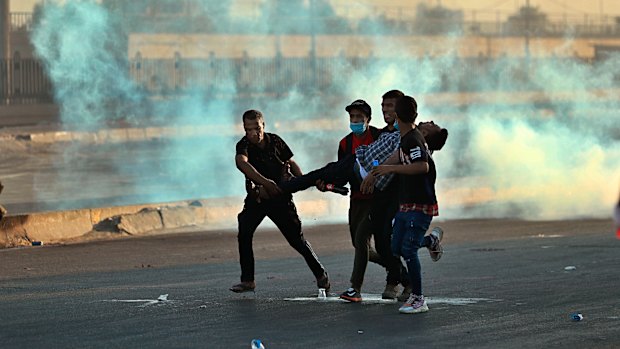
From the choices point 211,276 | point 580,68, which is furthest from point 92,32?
point 211,276

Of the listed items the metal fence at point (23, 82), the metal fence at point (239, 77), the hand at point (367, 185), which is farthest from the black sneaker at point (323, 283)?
the metal fence at point (23, 82)

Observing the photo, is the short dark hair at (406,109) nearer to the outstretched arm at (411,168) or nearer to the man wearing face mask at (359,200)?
the outstretched arm at (411,168)

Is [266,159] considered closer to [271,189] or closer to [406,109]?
[271,189]

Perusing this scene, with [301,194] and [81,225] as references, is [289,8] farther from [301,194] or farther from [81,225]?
[81,225]

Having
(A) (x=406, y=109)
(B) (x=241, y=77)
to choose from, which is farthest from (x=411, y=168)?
(B) (x=241, y=77)

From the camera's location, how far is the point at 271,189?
10.2m

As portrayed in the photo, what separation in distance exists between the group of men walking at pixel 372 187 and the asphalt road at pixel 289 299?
297 mm

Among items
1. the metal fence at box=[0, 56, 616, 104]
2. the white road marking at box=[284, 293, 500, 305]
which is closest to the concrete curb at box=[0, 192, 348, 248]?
the white road marking at box=[284, 293, 500, 305]

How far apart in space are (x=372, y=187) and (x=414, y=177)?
51 centimetres

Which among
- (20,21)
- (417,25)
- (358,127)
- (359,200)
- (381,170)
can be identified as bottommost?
(359,200)

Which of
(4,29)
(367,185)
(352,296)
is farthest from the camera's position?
(4,29)

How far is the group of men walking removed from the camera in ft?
30.4

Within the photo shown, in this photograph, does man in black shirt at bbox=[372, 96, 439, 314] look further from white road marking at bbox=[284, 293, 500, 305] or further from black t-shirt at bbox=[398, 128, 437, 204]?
white road marking at bbox=[284, 293, 500, 305]

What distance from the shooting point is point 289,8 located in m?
42.5
